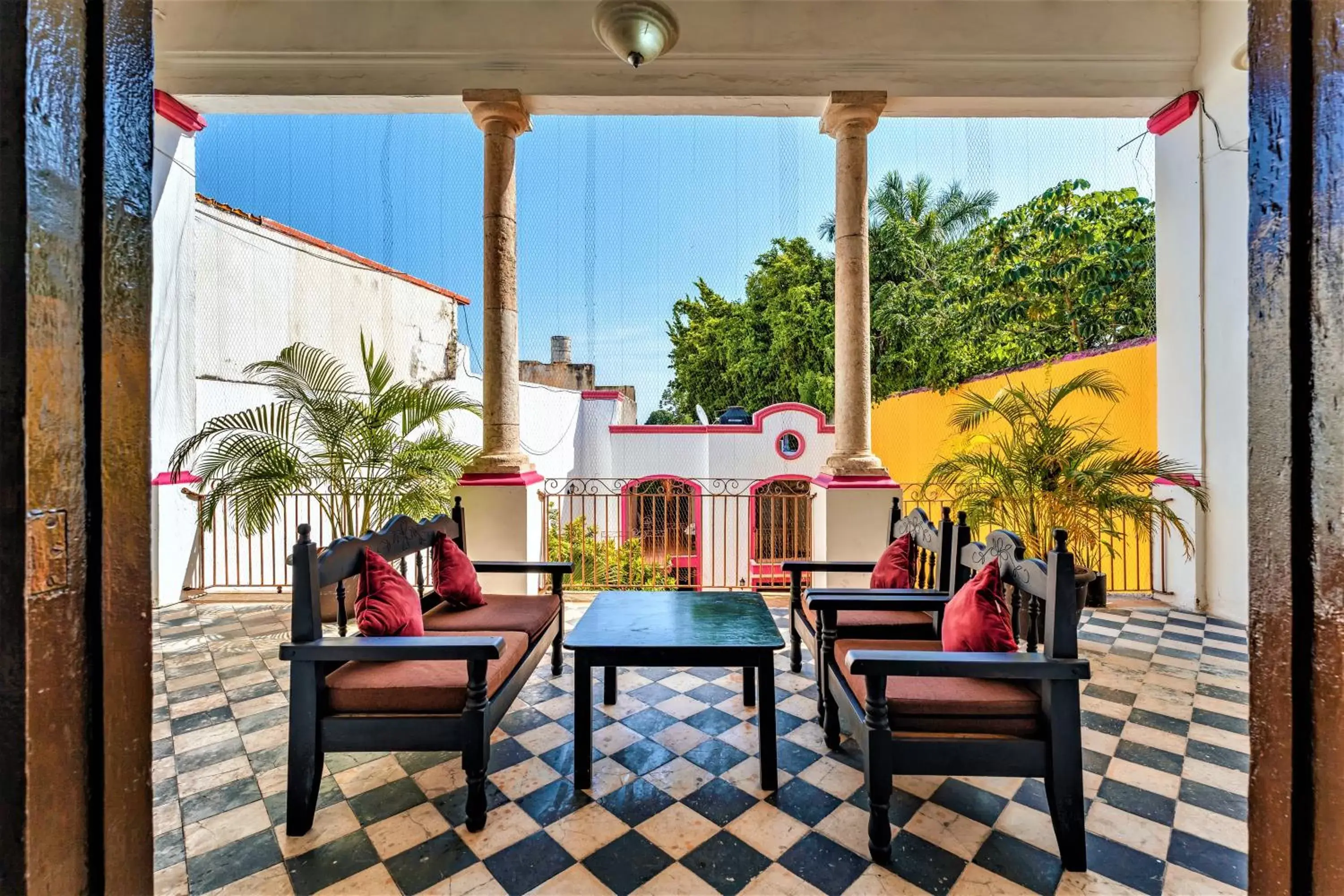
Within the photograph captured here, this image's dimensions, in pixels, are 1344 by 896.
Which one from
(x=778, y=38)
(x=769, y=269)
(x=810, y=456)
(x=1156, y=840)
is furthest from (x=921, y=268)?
(x=1156, y=840)

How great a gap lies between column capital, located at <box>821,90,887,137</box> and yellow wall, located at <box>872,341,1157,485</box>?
7.27ft

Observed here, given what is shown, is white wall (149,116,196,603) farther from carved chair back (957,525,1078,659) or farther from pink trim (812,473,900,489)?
carved chair back (957,525,1078,659)

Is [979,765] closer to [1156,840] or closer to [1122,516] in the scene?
[1156,840]

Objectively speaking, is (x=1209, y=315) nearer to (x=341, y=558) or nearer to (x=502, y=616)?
(x=502, y=616)

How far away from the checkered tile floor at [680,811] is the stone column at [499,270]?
6.67 ft

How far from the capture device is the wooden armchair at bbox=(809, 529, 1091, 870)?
1.60m

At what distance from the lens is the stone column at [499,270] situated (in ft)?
13.4

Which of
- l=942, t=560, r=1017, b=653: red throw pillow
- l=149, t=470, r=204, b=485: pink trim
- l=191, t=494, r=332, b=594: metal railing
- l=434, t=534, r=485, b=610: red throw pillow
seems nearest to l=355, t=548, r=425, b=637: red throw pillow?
l=434, t=534, r=485, b=610: red throw pillow

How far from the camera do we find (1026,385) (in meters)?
6.23

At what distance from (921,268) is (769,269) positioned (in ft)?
11.4

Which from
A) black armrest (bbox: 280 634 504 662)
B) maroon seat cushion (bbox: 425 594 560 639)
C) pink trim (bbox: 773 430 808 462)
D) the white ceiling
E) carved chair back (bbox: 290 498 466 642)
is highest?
the white ceiling

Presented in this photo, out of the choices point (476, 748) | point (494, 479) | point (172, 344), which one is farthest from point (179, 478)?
point (476, 748)

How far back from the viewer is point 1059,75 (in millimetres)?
4023

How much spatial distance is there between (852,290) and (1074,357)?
3.53 m
